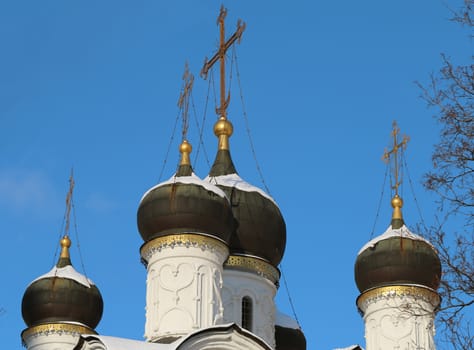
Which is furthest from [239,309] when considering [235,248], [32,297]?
[32,297]

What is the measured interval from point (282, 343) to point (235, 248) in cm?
229

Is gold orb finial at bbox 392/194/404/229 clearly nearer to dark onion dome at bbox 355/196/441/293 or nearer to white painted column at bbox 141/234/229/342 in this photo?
dark onion dome at bbox 355/196/441/293

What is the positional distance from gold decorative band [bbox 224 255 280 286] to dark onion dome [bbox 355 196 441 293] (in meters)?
1.83

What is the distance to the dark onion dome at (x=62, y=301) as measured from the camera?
60.4ft

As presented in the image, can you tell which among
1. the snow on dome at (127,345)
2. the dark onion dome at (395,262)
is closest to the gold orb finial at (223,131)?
the dark onion dome at (395,262)

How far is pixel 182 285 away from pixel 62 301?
343 cm

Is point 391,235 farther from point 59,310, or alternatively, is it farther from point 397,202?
point 59,310

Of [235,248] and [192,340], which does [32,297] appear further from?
[192,340]

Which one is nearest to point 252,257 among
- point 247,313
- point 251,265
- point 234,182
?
point 251,265

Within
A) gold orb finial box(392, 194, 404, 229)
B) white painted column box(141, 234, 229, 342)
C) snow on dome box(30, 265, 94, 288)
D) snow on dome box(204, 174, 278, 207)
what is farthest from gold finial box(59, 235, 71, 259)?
gold orb finial box(392, 194, 404, 229)

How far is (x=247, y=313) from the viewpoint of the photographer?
56.7ft

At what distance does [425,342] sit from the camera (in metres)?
17.9

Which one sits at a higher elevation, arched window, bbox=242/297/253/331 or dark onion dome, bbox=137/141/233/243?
dark onion dome, bbox=137/141/233/243

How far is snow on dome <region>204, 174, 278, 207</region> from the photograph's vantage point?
18141 millimetres
